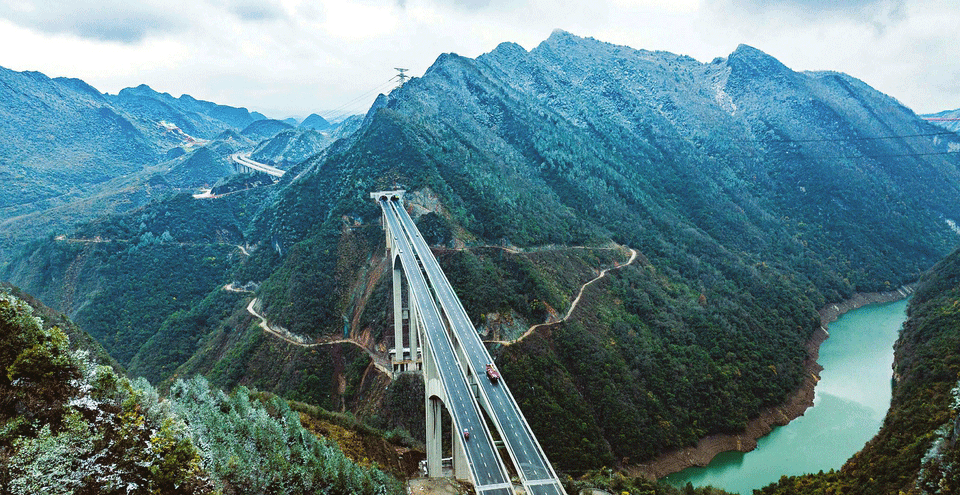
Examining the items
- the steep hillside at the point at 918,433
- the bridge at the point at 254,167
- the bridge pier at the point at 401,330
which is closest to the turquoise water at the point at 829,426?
the steep hillside at the point at 918,433

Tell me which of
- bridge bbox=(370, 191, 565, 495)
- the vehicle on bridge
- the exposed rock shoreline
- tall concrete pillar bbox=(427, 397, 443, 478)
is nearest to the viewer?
bridge bbox=(370, 191, 565, 495)

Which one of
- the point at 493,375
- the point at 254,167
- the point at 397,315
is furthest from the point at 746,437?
the point at 254,167

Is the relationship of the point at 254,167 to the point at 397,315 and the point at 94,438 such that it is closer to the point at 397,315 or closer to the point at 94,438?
the point at 397,315

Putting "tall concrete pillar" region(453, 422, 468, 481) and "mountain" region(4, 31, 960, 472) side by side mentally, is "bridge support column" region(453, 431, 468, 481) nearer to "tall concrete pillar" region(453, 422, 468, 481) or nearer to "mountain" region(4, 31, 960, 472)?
"tall concrete pillar" region(453, 422, 468, 481)

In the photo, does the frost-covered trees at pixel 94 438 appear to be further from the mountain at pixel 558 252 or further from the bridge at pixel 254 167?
the bridge at pixel 254 167

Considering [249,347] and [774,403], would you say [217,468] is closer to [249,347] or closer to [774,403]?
[249,347]

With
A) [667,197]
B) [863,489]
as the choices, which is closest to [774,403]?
[863,489]

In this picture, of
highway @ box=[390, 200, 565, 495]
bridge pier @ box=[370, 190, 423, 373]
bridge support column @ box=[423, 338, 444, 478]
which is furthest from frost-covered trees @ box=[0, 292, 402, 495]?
bridge pier @ box=[370, 190, 423, 373]
